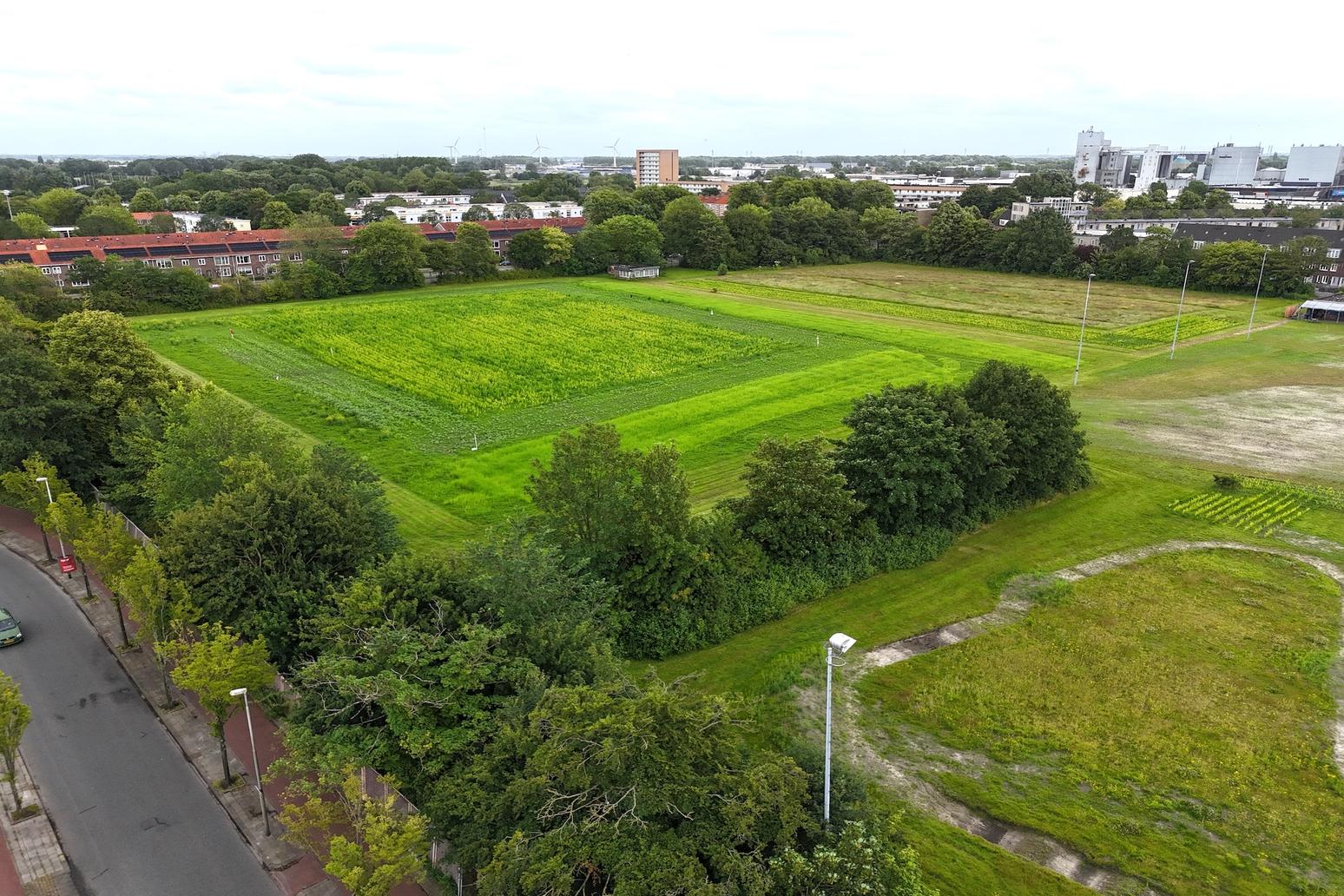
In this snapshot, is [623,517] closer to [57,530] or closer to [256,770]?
[256,770]

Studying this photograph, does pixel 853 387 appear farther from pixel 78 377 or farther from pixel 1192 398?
pixel 78 377

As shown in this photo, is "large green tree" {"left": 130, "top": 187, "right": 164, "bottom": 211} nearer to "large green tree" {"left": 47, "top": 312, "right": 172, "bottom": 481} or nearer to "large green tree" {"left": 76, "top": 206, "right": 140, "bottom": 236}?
"large green tree" {"left": 76, "top": 206, "right": 140, "bottom": 236}

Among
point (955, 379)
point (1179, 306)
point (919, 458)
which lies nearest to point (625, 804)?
point (919, 458)

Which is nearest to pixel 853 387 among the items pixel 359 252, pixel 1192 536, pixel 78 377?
pixel 1192 536

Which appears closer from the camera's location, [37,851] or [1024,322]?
[37,851]

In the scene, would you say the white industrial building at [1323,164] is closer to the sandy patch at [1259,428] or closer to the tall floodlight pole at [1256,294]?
the tall floodlight pole at [1256,294]

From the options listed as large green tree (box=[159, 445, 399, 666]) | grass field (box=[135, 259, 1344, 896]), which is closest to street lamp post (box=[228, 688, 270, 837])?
large green tree (box=[159, 445, 399, 666])
